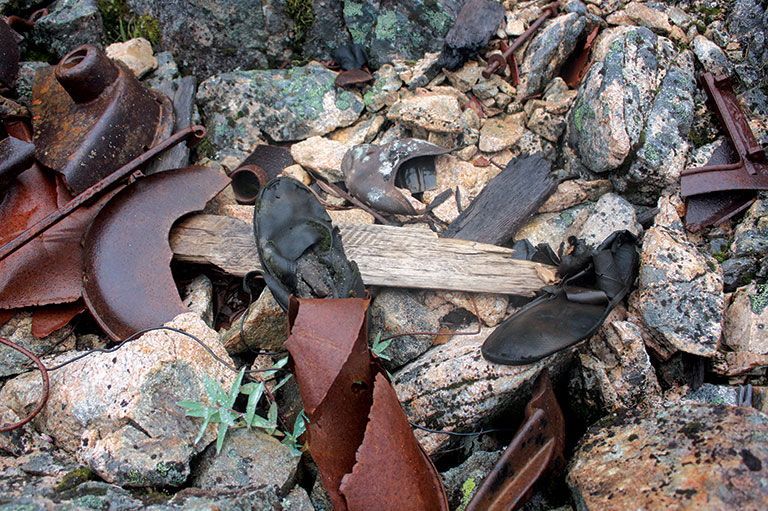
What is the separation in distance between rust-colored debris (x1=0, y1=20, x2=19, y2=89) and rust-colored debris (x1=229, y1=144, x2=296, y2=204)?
5.93 feet

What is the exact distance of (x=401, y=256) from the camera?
9.62 ft

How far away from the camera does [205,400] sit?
2221 mm

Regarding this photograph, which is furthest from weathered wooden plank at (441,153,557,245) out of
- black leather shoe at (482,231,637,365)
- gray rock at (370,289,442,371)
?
gray rock at (370,289,442,371)

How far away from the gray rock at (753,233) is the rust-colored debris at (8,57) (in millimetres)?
5069

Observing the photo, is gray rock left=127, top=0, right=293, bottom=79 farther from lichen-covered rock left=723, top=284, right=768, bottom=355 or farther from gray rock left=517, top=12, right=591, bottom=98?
lichen-covered rock left=723, top=284, right=768, bottom=355

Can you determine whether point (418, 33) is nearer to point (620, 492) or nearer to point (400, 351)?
point (400, 351)

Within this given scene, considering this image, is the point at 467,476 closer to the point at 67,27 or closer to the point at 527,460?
the point at 527,460

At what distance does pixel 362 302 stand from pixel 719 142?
102 inches

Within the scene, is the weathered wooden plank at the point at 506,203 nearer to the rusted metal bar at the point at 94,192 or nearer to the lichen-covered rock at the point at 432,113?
the lichen-covered rock at the point at 432,113

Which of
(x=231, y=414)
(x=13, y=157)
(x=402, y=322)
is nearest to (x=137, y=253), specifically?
(x=13, y=157)

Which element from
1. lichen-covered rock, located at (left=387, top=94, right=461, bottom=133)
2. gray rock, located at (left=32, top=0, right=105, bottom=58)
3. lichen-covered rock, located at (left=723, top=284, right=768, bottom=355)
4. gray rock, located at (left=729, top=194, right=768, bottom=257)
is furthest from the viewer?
gray rock, located at (left=32, top=0, right=105, bottom=58)

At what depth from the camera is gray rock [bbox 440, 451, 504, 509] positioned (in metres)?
2.11

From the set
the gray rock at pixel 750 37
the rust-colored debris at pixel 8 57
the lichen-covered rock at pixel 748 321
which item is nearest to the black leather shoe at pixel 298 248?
the lichen-covered rock at pixel 748 321

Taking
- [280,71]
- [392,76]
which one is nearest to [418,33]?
[392,76]
